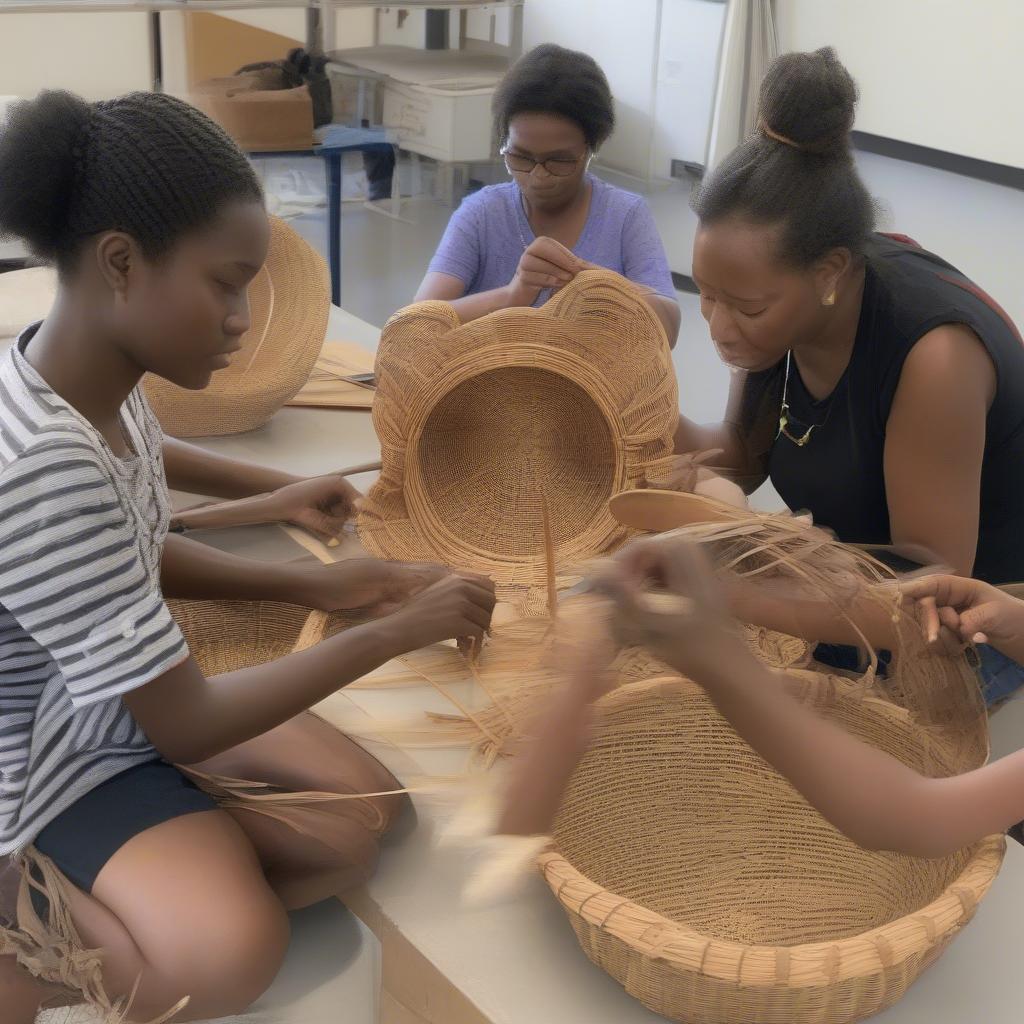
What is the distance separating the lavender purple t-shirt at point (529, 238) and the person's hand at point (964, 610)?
97 cm

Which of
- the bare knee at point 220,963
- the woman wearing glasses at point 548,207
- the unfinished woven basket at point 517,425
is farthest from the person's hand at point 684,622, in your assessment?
the woman wearing glasses at point 548,207

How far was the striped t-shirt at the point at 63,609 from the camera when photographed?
3.05 ft

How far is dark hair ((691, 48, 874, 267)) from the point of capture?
1.23 meters

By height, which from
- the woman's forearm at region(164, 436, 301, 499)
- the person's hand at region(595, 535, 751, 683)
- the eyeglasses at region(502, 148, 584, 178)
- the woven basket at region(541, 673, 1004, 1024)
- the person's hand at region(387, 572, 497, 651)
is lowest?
the woven basket at region(541, 673, 1004, 1024)

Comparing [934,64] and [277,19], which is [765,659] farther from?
[277,19]

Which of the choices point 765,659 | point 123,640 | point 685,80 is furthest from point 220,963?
point 685,80

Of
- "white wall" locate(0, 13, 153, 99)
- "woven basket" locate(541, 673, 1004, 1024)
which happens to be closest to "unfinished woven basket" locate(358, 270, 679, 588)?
"woven basket" locate(541, 673, 1004, 1024)

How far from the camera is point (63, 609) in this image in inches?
36.9

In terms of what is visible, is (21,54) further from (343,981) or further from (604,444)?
(343,981)

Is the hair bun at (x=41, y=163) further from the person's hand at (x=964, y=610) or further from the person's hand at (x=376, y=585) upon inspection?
the person's hand at (x=964, y=610)

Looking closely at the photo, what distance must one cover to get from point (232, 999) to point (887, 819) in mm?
528

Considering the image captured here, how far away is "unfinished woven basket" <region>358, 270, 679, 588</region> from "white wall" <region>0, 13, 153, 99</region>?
202 cm

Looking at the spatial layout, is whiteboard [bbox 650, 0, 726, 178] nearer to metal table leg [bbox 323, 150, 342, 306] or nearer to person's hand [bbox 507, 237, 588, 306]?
metal table leg [bbox 323, 150, 342, 306]

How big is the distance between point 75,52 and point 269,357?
182 centimetres
